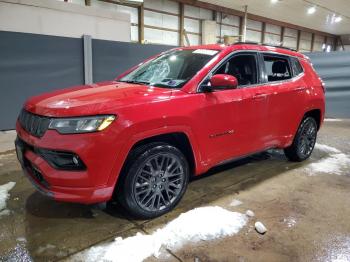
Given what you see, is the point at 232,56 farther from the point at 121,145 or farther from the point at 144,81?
the point at 121,145

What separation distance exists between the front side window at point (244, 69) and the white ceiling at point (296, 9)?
1219cm

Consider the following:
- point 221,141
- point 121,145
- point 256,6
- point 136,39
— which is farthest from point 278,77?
point 256,6

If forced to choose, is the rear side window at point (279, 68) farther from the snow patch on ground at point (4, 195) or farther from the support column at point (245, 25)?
the support column at point (245, 25)

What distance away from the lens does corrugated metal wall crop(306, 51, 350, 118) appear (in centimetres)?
822

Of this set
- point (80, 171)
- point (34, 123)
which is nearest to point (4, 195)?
point (34, 123)

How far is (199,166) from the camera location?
9.30 ft

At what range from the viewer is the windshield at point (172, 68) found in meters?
2.89

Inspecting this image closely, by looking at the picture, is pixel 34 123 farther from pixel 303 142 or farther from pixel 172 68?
pixel 303 142

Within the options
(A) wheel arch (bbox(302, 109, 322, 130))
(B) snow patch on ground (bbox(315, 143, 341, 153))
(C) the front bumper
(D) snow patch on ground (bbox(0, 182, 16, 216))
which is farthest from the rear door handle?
(D) snow patch on ground (bbox(0, 182, 16, 216))

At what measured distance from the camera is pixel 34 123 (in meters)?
2.37

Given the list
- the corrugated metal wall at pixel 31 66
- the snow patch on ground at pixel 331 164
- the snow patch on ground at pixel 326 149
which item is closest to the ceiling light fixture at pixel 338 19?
the snow patch on ground at pixel 326 149

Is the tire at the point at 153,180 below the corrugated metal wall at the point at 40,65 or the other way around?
below

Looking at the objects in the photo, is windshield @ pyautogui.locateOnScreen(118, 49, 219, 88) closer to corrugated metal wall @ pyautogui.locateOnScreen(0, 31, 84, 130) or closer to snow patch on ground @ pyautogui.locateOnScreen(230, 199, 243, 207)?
snow patch on ground @ pyautogui.locateOnScreen(230, 199, 243, 207)

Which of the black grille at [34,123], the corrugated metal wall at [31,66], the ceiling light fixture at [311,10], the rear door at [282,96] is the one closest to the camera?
the black grille at [34,123]
